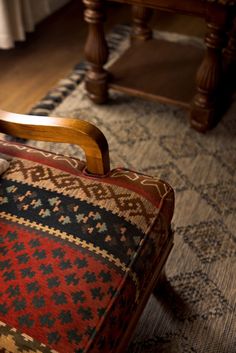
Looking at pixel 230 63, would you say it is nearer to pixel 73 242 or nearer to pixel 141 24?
pixel 141 24

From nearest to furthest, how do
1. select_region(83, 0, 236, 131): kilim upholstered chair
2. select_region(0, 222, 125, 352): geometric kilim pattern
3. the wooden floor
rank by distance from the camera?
select_region(0, 222, 125, 352): geometric kilim pattern → select_region(83, 0, 236, 131): kilim upholstered chair → the wooden floor

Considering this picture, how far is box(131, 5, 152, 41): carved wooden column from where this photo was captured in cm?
197

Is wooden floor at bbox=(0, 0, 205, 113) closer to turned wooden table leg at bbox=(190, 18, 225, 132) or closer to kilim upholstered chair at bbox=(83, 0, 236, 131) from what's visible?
kilim upholstered chair at bbox=(83, 0, 236, 131)

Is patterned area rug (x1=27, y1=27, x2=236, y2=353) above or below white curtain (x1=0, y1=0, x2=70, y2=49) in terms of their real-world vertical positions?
below

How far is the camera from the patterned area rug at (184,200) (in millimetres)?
1073

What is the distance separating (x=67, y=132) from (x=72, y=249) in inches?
10.4

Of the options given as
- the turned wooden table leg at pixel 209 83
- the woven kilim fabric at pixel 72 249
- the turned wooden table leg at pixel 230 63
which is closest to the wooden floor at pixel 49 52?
the turned wooden table leg at pixel 230 63

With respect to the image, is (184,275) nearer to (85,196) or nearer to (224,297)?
(224,297)

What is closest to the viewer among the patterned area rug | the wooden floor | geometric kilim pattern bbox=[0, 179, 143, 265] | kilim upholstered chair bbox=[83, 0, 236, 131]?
geometric kilim pattern bbox=[0, 179, 143, 265]

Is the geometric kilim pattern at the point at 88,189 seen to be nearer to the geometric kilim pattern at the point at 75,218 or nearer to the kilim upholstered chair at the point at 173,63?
the geometric kilim pattern at the point at 75,218

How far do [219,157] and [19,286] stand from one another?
101cm

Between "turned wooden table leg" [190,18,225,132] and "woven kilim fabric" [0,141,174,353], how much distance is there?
0.67m

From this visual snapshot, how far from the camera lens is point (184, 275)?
119cm

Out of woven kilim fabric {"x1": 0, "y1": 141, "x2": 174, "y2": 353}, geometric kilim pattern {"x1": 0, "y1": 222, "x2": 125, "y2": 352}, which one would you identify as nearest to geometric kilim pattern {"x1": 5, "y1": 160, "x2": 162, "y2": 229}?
woven kilim fabric {"x1": 0, "y1": 141, "x2": 174, "y2": 353}
